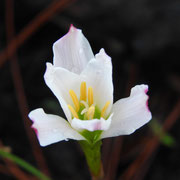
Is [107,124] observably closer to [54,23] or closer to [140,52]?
[140,52]

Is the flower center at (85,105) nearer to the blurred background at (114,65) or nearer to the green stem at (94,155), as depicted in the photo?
the green stem at (94,155)

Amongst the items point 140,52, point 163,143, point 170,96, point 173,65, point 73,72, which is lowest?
point 163,143

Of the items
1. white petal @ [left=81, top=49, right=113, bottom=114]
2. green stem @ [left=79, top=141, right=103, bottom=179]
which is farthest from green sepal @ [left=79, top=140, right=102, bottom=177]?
white petal @ [left=81, top=49, right=113, bottom=114]

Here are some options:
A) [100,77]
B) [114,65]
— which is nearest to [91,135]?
[100,77]

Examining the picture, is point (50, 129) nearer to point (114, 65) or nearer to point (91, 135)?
point (91, 135)

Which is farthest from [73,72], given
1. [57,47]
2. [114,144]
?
[114,144]

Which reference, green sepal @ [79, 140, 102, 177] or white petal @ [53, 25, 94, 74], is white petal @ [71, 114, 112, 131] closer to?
green sepal @ [79, 140, 102, 177]

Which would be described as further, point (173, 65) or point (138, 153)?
point (173, 65)
